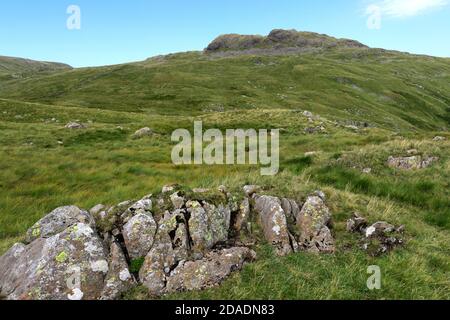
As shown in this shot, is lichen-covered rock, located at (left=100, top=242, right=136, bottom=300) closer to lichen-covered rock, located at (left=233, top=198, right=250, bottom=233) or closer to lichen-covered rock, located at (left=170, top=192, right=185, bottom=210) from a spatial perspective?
lichen-covered rock, located at (left=170, top=192, right=185, bottom=210)

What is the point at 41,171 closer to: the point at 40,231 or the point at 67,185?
the point at 67,185

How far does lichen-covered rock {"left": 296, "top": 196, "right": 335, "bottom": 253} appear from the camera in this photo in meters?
9.02

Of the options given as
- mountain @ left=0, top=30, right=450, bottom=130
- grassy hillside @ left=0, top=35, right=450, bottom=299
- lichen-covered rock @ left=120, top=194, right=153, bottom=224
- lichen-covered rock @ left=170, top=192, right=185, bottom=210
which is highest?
mountain @ left=0, top=30, right=450, bottom=130

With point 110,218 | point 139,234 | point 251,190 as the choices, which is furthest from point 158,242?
point 251,190

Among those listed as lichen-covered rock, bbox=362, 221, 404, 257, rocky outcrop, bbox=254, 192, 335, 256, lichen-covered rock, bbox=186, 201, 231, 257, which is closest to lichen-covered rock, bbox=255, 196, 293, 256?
rocky outcrop, bbox=254, 192, 335, 256

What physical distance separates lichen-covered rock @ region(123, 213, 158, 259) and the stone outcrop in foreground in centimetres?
2

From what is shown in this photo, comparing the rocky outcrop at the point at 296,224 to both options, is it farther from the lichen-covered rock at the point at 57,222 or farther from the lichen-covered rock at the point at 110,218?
the lichen-covered rock at the point at 57,222

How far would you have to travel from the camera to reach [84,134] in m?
37.1

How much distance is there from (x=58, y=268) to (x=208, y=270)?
3.04m

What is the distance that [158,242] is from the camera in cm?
831

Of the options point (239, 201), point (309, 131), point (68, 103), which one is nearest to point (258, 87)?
point (68, 103)

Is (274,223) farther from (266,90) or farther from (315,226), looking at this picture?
(266,90)

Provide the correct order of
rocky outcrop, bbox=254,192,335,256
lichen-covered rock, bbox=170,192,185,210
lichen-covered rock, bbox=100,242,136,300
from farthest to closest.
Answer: lichen-covered rock, bbox=170,192,185,210 < rocky outcrop, bbox=254,192,335,256 < lichen-covered rock, bbox=100,242,136,300

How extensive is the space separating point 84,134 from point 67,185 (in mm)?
19131
